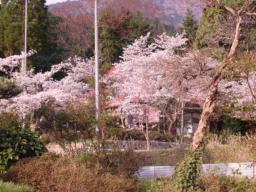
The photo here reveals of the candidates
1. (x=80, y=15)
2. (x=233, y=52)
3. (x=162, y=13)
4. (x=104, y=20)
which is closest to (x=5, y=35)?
(x=104, y=20)

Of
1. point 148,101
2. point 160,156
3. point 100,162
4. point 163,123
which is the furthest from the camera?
point 163,123

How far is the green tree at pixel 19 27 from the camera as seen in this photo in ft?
71.0

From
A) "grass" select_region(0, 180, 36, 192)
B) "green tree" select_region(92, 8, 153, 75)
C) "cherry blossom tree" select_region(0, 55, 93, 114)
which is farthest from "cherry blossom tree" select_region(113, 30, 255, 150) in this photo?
"green tree" select_region(92, 8, 153, 75)

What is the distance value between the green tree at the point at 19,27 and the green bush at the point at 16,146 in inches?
599

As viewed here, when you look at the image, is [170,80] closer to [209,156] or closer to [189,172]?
[189,172]

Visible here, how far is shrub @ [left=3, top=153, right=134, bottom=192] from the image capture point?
5363mm

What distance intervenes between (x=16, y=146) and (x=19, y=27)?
1675 centimetres

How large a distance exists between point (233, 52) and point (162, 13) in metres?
35.1

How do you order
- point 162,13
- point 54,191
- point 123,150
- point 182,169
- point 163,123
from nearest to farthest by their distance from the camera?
point 54,191
point 182,169
point 123,150
point 163,123
point 162,13

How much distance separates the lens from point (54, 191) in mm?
5340

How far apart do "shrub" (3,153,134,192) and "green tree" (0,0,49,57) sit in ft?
55.6

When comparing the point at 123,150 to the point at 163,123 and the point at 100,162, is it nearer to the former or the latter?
the point at 100,162

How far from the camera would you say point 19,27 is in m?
21.7

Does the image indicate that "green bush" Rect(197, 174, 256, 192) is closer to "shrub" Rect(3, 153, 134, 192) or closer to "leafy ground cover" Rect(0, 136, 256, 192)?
"leafy ground cover" Rect(0, 136, 256, 192)
